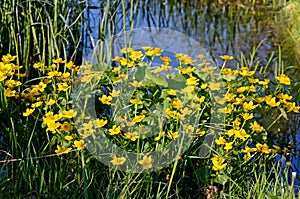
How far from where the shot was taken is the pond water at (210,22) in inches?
156

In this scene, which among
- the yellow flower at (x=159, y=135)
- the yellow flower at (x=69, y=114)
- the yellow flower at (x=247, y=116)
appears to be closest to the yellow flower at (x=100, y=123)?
the yellow flower at (x=69, y=114)

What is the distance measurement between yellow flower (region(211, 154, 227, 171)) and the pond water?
1.88 meters

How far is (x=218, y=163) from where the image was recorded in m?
1.95

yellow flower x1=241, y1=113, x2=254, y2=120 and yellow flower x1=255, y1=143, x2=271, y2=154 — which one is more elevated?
yellow flower x1=241, y1=113, x2=254, y2=120

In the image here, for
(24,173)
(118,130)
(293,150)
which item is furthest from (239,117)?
(24,173)

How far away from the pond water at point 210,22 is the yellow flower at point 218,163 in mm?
1883

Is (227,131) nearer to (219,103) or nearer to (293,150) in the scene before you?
(219,103)

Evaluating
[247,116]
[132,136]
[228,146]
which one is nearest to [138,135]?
[132,136]

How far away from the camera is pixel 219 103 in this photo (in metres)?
2.08

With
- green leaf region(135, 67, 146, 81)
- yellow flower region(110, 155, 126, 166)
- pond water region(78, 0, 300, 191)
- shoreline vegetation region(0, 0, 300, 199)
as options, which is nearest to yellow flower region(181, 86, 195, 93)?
shoreline vegetation region(0, 0, 300, 199)

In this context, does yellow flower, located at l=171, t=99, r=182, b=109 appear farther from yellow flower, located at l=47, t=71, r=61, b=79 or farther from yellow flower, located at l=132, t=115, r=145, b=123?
yellow flower, located at l=47, t=71, r=61, b=79

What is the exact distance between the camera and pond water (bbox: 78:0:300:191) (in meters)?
3.97

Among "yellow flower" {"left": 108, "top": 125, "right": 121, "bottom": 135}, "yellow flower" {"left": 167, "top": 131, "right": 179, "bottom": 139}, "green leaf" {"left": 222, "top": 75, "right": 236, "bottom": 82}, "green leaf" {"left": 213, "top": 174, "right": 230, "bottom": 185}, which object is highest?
"green leaf" {"left": 222, "top": 75, "right": 236, "bottom": 82}

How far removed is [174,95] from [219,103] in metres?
0.19
